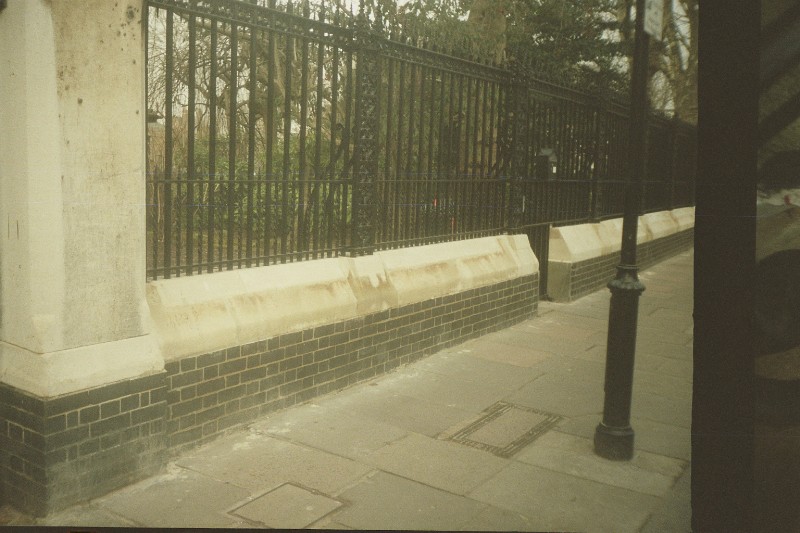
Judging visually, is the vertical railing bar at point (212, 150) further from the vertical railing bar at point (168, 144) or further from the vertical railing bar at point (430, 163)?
the vertical railing bar at point (430, 163)

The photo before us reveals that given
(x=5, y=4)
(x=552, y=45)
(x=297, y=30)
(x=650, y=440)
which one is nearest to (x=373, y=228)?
(x=297, y=30)

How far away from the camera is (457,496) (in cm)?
452

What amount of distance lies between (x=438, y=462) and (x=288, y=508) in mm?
1131

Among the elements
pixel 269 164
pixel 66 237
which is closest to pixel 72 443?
pixel 66 237

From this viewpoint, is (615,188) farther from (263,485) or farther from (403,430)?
(263,485)

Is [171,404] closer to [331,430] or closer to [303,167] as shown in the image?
[331,430]

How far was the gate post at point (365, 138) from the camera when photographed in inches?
254

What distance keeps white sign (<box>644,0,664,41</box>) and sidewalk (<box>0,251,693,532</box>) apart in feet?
8.92

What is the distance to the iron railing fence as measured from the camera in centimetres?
506

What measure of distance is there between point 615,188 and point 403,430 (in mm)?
9159

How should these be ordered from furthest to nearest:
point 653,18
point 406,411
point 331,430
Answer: point 406,411 < point 331,430 < point 653,18

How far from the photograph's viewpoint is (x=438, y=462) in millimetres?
4996

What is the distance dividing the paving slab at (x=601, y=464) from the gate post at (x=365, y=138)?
2.24 meters

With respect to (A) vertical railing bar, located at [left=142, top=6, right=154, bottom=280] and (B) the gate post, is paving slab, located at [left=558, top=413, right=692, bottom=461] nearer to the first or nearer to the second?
(B) the gate post
